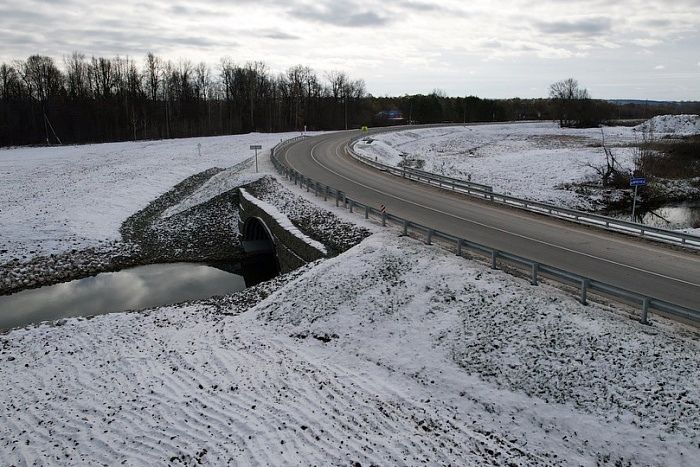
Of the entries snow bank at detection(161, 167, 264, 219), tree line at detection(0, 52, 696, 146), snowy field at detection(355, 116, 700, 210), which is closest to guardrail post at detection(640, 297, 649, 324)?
snowy field at detection(355, 116, 700, 210)

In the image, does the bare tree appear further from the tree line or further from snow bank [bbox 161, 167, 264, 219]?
snow bank [bbox 161, 167, 264, 219]

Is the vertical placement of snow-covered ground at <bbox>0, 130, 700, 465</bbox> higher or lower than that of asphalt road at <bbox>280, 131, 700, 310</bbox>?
lower


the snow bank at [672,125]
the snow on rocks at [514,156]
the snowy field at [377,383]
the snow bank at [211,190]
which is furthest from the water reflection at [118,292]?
the snow bank at [672,125]

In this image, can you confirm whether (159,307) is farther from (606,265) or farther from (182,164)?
(182,164)

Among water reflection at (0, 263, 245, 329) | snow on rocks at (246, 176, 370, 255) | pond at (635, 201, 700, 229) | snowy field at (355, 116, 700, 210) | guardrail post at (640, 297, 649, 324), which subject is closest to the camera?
guardrail post at (640, 297, 649, 324)

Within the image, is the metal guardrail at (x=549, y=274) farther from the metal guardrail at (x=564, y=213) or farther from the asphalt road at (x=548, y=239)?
the metal guardrail at (x=564, y=213)

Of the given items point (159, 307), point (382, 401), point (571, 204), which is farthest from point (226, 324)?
point (571, 204)
